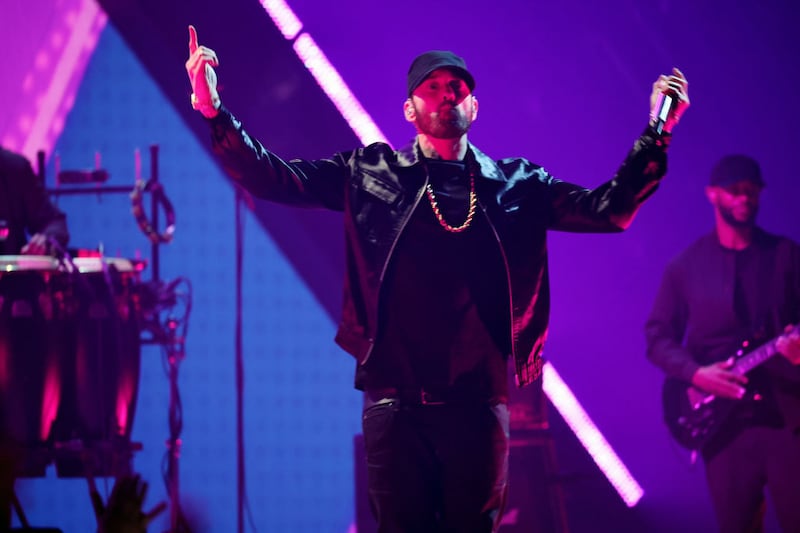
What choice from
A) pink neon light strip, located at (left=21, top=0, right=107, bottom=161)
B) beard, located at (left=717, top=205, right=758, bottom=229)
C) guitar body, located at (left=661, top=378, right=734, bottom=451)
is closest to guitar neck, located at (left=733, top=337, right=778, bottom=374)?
guitar body, located at (left=661, top=378, right=734, bottom=451)

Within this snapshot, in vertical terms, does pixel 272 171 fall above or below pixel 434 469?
above

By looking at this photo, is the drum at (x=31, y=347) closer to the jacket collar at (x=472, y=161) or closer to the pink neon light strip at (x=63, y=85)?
the jacket collar at (x=472, y=161)

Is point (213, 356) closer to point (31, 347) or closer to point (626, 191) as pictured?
point (31, 347)

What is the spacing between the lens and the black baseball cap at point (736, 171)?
188 inches

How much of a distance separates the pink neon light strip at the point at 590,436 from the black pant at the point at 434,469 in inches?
99.7

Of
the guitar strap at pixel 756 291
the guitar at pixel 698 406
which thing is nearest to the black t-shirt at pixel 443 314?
the guitar at pixel 698 406

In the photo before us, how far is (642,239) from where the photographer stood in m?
5.19

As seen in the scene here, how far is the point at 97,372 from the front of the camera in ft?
13.6

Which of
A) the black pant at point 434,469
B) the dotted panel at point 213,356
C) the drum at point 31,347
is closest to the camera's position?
the black pant at point 434,469

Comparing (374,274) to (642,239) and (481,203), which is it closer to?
(481,203)

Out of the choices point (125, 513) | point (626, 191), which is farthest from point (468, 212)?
point (125, 513)

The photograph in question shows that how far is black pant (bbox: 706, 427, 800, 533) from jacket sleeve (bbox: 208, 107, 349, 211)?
92.5 inches

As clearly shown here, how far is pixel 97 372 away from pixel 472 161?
6.93 ft

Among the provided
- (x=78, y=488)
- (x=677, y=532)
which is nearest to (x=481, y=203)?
(x=677, y=532)
